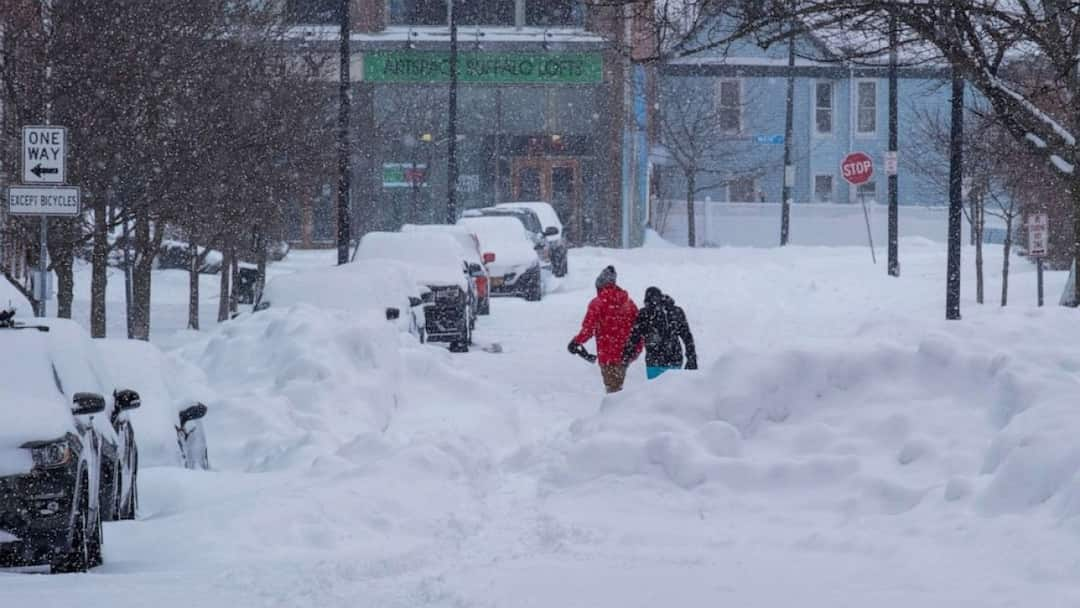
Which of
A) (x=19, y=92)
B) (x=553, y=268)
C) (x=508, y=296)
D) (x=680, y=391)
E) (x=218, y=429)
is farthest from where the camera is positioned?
(x=553, y=268)

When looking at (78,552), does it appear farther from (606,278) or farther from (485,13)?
(485,13)

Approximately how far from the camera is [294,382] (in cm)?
1677

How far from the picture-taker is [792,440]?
1184 centimetres

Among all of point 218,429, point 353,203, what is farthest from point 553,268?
point 218,429

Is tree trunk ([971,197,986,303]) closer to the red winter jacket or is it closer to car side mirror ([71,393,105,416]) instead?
the red winter jacket

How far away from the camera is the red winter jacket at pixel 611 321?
16344mm

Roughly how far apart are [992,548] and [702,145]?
4927cm

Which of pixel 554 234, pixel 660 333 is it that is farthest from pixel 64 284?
pixel 554 234

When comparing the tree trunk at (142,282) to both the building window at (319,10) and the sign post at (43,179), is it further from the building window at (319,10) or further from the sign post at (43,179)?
the building window at (319,10)

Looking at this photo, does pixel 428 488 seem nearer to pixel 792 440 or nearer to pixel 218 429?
pixel 792 440

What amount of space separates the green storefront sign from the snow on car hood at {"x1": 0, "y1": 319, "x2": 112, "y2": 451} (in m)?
41.2

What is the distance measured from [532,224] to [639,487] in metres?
27.4

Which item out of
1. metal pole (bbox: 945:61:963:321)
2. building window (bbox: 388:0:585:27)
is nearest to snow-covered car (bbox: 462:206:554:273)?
metal pole (bbox: 945:61:963:321)

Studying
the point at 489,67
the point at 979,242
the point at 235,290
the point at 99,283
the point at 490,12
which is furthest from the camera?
the point at 490,12
